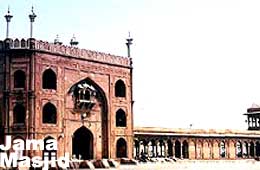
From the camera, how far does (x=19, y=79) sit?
3052 centimetres

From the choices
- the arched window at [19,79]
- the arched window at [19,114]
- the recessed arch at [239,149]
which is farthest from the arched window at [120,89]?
the recessed arch at [239,149]

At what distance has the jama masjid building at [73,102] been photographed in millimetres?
30000

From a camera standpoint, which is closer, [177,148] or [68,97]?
[68,97]

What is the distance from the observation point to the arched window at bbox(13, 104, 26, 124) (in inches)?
1179

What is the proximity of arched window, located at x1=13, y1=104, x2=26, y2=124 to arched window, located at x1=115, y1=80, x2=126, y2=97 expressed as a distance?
711 centimetres

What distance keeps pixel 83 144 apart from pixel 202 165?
8.73m

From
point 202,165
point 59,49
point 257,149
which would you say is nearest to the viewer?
point 59,49

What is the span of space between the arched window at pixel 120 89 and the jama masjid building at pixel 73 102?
31 millimetres

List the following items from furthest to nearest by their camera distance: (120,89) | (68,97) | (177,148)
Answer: (177,148) → (120,89) → (68,97)

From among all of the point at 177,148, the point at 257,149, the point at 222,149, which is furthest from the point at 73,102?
the point at 257,149

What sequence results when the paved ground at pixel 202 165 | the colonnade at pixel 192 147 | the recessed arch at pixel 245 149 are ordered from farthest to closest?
the recessed arch at pixel 245 149 → the colonnade at pixel 192 147 → the paved ground at pixel 202 165

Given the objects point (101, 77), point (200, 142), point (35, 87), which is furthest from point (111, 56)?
point (200, 142)

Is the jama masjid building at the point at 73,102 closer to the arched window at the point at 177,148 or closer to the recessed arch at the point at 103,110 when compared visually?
the recessed arch at the point at 103,110

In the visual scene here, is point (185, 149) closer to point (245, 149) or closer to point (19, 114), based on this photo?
point (245, 149)
